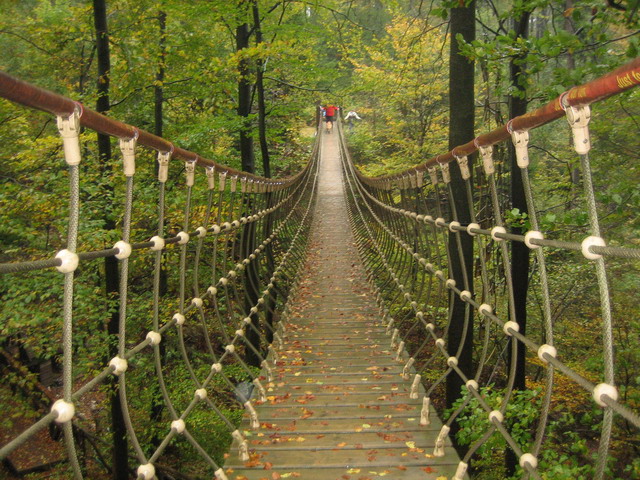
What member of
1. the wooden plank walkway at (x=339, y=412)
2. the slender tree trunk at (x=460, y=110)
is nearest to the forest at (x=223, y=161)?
the slender tree trunk at (x=460, y=110)

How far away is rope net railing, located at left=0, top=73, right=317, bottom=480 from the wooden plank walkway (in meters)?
0.12

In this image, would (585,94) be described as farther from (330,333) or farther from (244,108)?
(244,108)

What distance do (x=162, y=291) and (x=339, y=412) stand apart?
5433 mm

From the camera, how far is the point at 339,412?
239 cm

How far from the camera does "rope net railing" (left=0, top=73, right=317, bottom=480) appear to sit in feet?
3.34

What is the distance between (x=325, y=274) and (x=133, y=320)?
8.39ft

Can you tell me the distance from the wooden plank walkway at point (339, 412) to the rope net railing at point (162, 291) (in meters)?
0.12

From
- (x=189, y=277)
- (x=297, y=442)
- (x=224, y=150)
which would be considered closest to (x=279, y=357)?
(x=297, y=442)

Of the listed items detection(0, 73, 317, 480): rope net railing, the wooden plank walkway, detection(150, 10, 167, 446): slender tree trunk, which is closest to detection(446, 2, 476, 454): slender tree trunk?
the wooden plank walkway

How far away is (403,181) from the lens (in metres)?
3.50

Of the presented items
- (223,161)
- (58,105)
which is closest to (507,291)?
(58,105)

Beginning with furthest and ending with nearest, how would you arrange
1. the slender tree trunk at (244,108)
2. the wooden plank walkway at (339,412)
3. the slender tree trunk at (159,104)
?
the slender tree trunk at (244,108) → the slender tree trunk at (159,104) → the wooden plank walkway at (339,412)

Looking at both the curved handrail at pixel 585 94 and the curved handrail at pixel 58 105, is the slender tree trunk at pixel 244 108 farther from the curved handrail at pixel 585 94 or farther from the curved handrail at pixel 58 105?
the curved handrail at pixel 585 94

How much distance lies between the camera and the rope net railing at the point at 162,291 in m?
1.02
